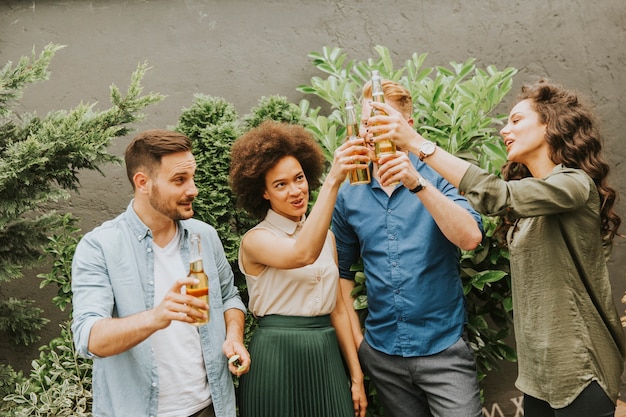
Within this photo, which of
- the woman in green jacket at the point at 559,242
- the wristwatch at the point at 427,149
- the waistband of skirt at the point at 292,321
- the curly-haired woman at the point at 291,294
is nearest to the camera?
the woman in green jacket at the point at 559,242

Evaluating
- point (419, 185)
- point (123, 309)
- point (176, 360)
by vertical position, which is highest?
point (419, 185)

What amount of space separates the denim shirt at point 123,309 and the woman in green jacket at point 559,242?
104 centimetres

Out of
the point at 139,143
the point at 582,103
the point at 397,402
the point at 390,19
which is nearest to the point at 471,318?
the point at 397,402

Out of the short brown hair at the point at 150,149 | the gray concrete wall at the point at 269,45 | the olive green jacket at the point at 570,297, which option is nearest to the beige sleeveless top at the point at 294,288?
the short brown hair at the point at 150,149

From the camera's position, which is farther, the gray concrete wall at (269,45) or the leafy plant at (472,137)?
the gray concrete wall at (269,45)

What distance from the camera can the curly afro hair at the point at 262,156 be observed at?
2.90 metres

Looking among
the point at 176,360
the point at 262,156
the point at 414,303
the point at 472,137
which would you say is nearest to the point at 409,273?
the point at 414,303

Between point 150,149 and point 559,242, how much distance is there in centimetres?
170

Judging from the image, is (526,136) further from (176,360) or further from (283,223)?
(176,360)

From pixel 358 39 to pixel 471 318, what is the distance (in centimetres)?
239

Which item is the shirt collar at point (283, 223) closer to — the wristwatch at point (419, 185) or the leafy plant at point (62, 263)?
the wristwatch at point (419, 185)

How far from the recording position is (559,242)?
2.36m

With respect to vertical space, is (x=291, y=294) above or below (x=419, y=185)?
below

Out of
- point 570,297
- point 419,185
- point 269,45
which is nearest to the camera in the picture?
point 570,297
